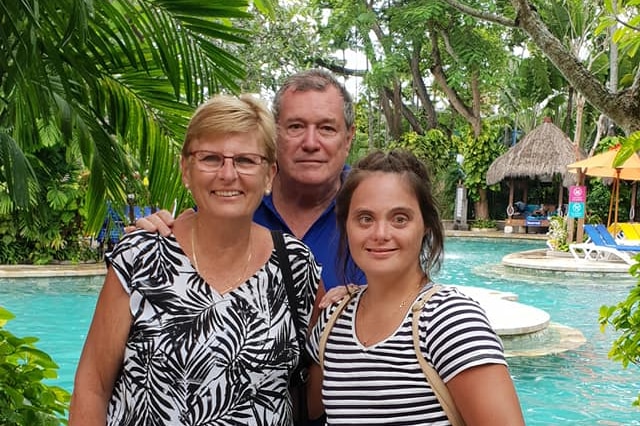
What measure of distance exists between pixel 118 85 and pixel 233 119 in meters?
1.20

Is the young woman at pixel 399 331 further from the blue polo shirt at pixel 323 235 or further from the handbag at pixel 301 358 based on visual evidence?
the blue polo shirt at pixel 323 235

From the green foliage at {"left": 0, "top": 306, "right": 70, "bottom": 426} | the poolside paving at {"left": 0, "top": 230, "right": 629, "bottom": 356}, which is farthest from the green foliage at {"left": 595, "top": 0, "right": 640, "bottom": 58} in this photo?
the poolside paving at {"left": 0, "top": 230, "right": 629, "bottom": 356}

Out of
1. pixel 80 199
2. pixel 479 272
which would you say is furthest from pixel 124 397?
pixel 479 272

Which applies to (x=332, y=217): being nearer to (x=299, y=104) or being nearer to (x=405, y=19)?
(x=299, y=104)

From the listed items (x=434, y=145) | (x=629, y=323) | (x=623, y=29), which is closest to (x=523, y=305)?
(x=629, y=323)

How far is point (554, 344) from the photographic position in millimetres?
8523

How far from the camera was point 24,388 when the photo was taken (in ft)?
7.42

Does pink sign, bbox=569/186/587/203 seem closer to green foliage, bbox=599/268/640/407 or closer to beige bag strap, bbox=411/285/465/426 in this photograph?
green foliage, bbox=599/268/640/407

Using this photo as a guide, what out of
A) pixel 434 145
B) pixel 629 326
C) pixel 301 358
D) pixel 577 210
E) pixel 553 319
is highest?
pixel 434 145

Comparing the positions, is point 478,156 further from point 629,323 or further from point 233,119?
point 233,119

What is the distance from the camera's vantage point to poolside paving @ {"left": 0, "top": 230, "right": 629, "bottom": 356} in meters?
8.36

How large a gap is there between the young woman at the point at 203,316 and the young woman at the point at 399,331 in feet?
0.51

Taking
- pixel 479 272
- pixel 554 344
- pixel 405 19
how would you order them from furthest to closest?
pixel 405 19 → pixel 479 272 → pixel 554 344

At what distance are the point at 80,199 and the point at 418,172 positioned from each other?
1321cm
